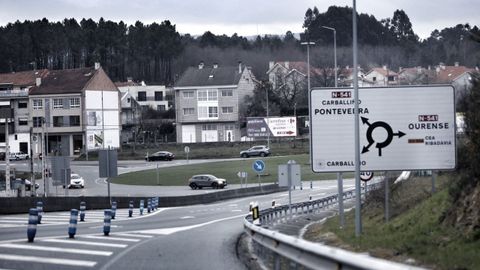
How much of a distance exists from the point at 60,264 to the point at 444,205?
38.3 ft

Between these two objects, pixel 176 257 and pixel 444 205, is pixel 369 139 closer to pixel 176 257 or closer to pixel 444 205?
pixel 444 205

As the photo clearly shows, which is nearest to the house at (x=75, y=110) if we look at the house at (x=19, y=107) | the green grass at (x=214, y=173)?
the house at (x=19, y=107)

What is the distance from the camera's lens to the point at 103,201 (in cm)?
5456

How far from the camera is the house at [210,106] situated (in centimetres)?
12056

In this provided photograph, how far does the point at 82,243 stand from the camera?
21.8 meters

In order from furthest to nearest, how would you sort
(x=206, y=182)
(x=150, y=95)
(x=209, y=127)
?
(x=150, y=95), (x=209, y=127), (x=206, y=182)

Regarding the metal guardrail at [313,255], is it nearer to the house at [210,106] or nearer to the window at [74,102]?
the window at [74,102]

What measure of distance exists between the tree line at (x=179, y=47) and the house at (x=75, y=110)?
97.4ft

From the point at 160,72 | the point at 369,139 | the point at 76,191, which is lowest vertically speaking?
the point at 76,191

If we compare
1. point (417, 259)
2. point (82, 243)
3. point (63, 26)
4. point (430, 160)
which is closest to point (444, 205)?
point (430, 160)

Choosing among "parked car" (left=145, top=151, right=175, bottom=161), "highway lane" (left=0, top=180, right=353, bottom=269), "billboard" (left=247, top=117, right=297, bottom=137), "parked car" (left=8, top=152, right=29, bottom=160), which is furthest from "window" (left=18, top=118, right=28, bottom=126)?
"highway lane" (left=0, top=180, right=353, bottom=269)

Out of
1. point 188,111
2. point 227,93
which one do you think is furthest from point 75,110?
point 227,93

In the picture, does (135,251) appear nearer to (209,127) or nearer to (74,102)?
(74,102)

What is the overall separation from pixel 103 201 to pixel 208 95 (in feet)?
225
